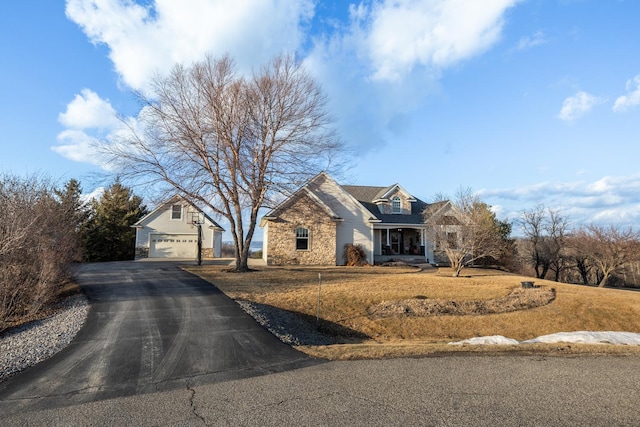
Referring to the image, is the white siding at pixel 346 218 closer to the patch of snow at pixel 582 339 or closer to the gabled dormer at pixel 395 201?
the gabled dormer at pixel 395 201

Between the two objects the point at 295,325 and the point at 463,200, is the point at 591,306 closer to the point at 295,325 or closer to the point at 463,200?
the point at 463,200

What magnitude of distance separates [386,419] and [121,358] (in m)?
5.01

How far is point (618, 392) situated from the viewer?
5242 millimetres

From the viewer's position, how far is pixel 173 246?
33.5 m

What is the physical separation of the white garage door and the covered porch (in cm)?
1657

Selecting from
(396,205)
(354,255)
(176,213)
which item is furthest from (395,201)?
(176,213)

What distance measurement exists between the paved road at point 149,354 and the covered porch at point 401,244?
728 inches

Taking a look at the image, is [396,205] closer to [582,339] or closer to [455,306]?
[455,306]

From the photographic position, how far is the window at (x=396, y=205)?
30609 millimetres

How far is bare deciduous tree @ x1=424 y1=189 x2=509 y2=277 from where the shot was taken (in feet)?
71.7

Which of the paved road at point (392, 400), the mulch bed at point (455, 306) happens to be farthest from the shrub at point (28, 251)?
the mulch bed at point (455, 306)

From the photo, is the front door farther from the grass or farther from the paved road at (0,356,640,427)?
the paved road at (0,356,640,427)

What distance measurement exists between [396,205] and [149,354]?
84.1ft

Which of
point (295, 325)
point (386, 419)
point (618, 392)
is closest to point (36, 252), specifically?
point (295, 325)
